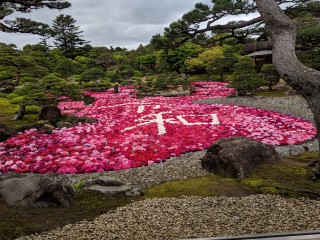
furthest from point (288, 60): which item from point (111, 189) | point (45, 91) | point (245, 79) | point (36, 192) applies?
point (245, 79)

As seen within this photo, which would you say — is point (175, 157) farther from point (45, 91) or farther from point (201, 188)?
point (45, 91)

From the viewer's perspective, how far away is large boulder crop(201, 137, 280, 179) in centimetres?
614

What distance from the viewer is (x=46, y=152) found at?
9219mm

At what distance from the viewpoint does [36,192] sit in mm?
4762

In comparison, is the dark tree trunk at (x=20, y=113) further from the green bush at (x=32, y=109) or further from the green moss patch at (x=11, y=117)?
the green bush at (x=32, y=109)

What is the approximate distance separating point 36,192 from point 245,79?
1787cm

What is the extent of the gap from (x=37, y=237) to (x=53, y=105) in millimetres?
11721

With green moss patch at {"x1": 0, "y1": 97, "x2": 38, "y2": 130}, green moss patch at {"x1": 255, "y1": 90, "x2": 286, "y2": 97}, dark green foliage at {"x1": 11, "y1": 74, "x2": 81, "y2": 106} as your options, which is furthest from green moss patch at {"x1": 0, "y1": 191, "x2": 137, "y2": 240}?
green moss patch at {"x1": 255, "y1": 90, "x2": 286, "y2": 97}

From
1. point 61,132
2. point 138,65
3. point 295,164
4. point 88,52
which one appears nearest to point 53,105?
point 61,132

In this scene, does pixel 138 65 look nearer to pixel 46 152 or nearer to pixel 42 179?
pixel 46 152

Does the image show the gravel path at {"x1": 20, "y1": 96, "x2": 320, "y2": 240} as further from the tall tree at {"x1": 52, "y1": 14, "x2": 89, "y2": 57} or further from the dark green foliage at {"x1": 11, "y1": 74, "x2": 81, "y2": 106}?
the tall tree at {"x1": 52, "y1": 14, "x2": 89, "y2": 57}

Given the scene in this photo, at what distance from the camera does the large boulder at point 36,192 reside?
470cm

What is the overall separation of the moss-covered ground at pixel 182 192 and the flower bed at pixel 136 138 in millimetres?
2579

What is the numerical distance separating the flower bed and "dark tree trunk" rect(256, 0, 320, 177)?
14.6 feet
